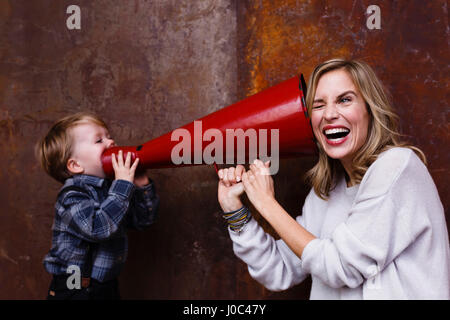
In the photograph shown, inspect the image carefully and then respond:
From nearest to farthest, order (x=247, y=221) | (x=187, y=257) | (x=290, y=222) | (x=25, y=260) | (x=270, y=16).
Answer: (x=290, y=222) → (x=247, y=221) → (x=270, y=16) → (x=187, y=257) → (x=25, y=260)

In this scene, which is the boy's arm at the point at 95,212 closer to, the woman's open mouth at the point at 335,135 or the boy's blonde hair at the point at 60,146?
the boy's blonde hair at the point at 60,146

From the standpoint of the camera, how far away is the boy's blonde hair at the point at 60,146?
1419 mm

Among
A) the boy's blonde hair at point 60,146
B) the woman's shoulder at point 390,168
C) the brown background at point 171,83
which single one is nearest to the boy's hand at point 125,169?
the boy's blonde hair at point 60,146

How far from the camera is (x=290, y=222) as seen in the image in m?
1.02

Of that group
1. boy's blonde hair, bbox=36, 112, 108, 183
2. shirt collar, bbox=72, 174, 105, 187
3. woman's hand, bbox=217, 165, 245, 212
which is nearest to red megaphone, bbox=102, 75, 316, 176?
woman's hand, bbox=217, 165, 245, 212

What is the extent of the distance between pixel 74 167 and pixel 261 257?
0.84 metres

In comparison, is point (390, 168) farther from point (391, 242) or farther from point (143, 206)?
point (143, 206)

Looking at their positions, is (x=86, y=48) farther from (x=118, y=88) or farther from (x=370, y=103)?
(x=370, y=103)

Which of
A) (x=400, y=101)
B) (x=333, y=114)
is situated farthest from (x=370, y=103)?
(x=400, y=101)

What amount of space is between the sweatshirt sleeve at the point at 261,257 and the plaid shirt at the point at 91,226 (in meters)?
0.46

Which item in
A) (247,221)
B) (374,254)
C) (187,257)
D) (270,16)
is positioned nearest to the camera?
(374,254)

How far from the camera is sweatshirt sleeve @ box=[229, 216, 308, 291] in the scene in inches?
45.1

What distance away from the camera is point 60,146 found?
142 cm
